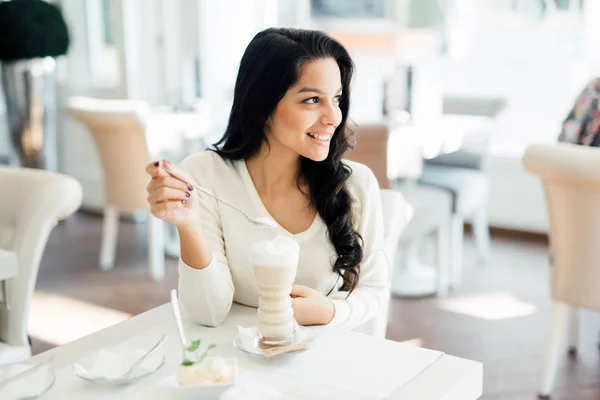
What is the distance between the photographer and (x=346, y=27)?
521cm

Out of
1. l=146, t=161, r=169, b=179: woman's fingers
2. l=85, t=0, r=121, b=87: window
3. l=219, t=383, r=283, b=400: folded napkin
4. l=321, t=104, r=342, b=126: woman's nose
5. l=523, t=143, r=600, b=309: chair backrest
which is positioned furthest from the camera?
l=85, t=0, r=121, b=87: window

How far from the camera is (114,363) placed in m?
1.12

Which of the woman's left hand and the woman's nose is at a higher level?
the woman's nose

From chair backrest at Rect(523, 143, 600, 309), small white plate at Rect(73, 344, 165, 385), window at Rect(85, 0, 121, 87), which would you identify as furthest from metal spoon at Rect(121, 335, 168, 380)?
window at Rect(85, 0, 121, 87)

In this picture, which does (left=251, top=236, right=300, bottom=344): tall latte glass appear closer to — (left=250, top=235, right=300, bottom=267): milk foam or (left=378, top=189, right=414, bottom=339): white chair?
(left=250, top=235, right=300, bottom=267): milk foam

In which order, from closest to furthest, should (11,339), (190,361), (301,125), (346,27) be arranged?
(190,361)
(301,125)
(11,339)
(346,27)

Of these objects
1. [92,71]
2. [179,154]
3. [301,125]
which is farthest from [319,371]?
[92,71]

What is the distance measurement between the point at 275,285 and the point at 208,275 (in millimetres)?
242

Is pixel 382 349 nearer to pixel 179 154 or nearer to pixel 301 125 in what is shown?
pixel 301 125

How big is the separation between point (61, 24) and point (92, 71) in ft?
1.94

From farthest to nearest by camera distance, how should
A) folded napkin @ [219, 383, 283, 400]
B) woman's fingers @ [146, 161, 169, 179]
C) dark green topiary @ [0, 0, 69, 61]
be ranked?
dark green topiary @ [0, 0, 69, 61]
woman's fingers @ [146, 161, 169, 179]
folded napkin @ [219, 383, 283, 400]

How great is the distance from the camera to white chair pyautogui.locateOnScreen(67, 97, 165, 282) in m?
3.72

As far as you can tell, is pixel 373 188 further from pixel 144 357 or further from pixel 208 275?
pixel 144 357

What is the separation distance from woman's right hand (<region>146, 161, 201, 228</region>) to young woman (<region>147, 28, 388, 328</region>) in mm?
86
